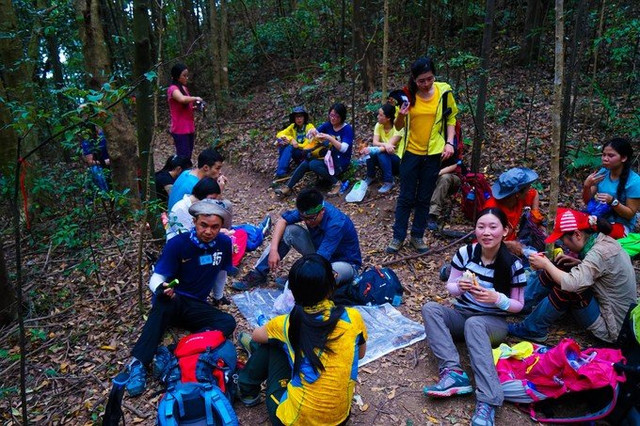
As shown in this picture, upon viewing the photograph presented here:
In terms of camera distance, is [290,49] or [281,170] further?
[290,49]

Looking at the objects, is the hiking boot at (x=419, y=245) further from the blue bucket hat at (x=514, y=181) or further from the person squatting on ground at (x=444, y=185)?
the blue bucket hat at (x=514, y=181)

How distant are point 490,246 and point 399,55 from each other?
10121mm

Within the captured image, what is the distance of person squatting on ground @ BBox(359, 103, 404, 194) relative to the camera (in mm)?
6953

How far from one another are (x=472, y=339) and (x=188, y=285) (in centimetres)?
257

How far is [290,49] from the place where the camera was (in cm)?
1473

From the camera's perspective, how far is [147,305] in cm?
466

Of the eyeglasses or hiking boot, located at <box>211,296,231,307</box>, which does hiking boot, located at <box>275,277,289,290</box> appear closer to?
hiking boot, located at <box>211,296,231,307</box>

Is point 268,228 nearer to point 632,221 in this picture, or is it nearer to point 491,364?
point 491,364

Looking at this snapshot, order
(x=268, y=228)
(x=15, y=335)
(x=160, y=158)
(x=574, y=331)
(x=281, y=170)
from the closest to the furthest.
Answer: (x=574, y=331) < (x=15, y=335) < (x=268, y=228) < (x=281, y=170) < (x=160, y=158)

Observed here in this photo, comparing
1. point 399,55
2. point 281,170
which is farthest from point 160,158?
point 399,55

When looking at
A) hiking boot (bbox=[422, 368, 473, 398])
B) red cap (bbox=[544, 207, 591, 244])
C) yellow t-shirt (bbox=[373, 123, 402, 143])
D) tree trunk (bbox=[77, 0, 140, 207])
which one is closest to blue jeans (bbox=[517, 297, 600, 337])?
red cap (bbox=[544, 207, 591, 244])

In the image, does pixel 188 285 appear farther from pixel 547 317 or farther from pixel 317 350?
pixel 547 317

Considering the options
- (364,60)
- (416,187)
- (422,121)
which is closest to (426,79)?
(422,121)

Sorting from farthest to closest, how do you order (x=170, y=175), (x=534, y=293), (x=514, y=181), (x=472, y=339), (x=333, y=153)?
(x=333, y=153)
(x=170, y=175)
(x=514, y=181)
(x=534, y=293)
(x=472, y=339)
